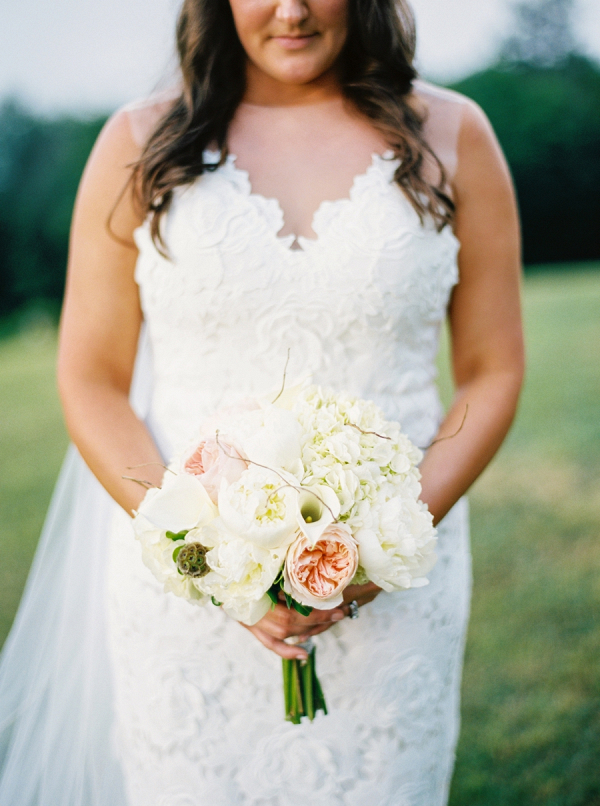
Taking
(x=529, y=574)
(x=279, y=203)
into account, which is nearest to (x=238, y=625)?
(x=279, y=203)

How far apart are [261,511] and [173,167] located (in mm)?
1076

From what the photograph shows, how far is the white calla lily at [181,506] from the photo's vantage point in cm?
146

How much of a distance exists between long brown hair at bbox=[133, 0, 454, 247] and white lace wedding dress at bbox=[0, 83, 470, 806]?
0.07 meters

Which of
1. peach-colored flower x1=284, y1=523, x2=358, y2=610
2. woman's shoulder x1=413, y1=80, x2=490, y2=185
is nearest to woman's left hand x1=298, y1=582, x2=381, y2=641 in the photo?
peach-colored flower x1=284, y1=523, x2=358, y2=610

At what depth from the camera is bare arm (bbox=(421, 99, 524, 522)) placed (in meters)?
2.16

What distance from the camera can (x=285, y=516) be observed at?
4.66 feet

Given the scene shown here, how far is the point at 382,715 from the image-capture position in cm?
204

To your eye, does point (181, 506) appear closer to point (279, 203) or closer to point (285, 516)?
point (285, 516)

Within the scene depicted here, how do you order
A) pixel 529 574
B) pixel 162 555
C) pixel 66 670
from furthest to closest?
1. pixel 529 574
2. pixel 66 670
3. pixel 162 555

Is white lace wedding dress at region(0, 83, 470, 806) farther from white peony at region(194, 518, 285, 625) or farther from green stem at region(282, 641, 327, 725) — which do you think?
white peony at region(194, 518, 285, 625)

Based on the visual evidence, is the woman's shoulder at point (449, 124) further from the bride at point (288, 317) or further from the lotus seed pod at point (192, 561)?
the lotus seed pod at point (192, 561)

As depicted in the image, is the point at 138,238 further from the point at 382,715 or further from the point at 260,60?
the point at 382,715

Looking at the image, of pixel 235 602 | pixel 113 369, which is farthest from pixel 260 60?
pixel 235 602

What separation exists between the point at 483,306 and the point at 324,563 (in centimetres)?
112
